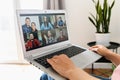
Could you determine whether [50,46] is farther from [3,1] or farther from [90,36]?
[3,1]

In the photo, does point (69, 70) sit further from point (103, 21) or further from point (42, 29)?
point (103, 21)

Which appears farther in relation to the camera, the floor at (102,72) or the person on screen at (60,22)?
the floor at (102,72)

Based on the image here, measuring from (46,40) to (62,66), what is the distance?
346 millimetres

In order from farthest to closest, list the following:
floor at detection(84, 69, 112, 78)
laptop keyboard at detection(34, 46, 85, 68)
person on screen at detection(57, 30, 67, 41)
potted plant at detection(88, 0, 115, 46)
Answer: floor at detection(84, 69, 112, 78) → potted plant at detection(88, 0, 115, 46) → person on screen at detection(57, 30, 67, 41) → laptop keyboard at detection(34, 46, 85, 68)

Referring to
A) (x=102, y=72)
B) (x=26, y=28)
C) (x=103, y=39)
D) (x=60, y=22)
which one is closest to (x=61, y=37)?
(x=60, y=22)

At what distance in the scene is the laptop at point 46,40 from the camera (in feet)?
2.96

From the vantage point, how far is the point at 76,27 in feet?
7.97

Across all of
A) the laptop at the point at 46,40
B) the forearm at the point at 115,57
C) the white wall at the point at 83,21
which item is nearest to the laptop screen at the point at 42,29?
the laptop at the point at 46,40

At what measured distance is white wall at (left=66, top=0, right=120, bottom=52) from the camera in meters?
2.32

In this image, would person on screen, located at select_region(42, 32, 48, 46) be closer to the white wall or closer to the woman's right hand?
the woman's right hand

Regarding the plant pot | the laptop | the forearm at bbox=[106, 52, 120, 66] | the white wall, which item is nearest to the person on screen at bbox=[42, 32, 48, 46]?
the laptop

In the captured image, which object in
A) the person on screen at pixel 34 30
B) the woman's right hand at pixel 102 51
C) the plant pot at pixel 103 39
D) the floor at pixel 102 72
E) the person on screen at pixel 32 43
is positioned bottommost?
the floor at pixel 102 72

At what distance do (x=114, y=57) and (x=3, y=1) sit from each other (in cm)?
217

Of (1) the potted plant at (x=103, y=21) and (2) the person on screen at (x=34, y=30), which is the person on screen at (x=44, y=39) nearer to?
(2) the person on screen at (x=34, y=30)
